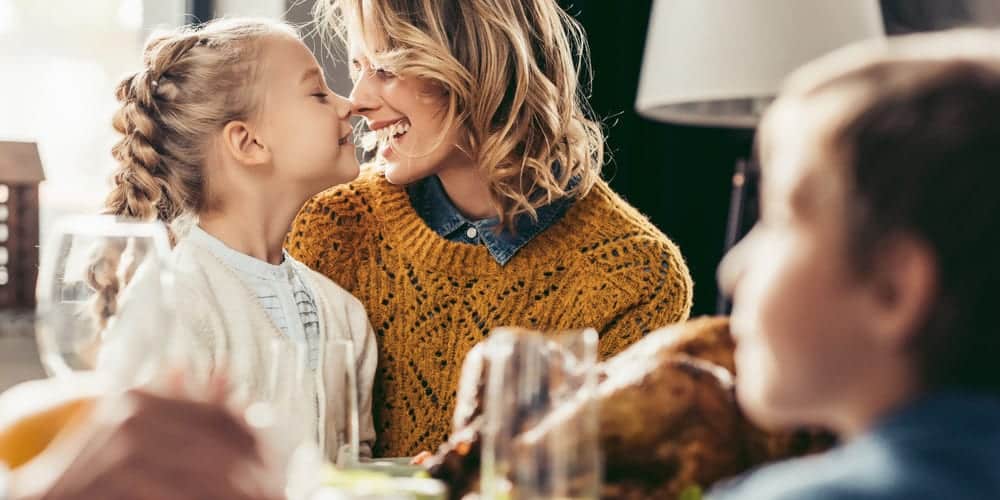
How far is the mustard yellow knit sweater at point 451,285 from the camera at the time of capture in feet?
5.97

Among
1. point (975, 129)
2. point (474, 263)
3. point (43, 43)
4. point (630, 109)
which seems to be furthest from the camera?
point (630, 109)

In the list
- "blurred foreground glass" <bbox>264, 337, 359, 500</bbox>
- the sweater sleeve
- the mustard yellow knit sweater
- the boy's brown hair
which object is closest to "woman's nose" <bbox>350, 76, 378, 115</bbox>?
the mustard yellow knit sweater

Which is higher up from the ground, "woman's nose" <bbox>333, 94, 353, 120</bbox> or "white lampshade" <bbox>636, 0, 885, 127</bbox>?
"white lampshade" <bbox>636, 0, 885, 127</bbox>

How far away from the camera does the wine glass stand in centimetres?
65

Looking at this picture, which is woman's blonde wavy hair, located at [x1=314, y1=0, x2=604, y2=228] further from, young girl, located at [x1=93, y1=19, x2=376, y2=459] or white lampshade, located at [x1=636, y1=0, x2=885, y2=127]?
white lampshade, located at [x1=636, y1=0, x2=885, y2=127]

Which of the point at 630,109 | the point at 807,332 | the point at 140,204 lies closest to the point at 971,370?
the point at 807,332

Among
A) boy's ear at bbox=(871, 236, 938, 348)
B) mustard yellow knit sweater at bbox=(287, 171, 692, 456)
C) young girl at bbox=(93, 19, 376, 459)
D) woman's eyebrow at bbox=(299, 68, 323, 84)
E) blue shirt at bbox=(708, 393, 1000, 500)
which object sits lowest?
mustard yellow knit sweater at bbox=(287, 171, 692, 456)

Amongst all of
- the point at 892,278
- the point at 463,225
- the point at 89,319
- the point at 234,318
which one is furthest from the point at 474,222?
the point at 892,278

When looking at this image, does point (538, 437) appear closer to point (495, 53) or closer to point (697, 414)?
point (697, 414)

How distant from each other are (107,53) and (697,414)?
1901 millimetres

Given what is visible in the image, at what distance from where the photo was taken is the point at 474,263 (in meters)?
1.87

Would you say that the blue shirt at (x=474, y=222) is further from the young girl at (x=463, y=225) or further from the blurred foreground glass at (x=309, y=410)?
the blurred foreground glass at (x=309, y=410)

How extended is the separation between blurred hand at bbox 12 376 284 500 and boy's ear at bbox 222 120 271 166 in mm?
1145

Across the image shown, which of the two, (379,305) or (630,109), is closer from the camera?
(379,305)
